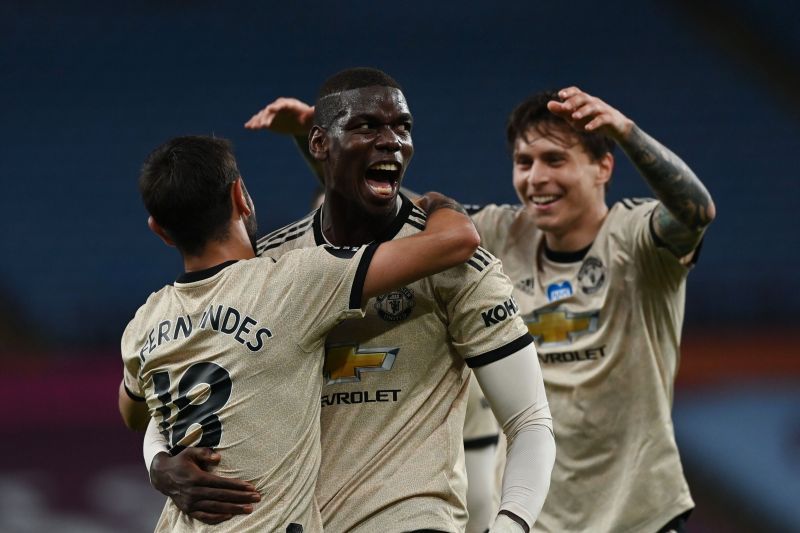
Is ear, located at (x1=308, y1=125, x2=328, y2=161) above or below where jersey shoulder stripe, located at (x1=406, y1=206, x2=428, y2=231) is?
above

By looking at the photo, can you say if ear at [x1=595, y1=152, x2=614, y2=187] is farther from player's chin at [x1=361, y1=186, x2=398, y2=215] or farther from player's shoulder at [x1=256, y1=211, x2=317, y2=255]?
player's chin at [x1=361, y1=186, x2=398, y2=215]

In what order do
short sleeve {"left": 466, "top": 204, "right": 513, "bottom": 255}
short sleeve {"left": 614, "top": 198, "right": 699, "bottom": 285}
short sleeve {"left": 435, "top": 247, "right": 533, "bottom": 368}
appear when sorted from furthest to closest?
short sleeve {"left": 466, "top": 204, "right": 513, "bottom": 255}
short sleeve {"left": 614, "top": 198, "right": 699, "bottom": 285}
short sleeve {"left": 435, "top": 247, "right": 533, "bottom": 368}

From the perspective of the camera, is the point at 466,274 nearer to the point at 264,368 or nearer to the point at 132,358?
the point at 264,368

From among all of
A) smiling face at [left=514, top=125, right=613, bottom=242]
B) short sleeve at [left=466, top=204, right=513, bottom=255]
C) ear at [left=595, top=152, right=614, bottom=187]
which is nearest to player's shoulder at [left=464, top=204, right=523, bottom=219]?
short sleeve at [left=466, top=204, right=513, bottom=255]

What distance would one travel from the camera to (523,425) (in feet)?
10.0

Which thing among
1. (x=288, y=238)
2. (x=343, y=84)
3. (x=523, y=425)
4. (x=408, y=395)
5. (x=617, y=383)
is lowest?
(x=523, y=425)

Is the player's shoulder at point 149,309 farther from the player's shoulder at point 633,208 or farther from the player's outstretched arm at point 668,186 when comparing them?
the player's shoulder at point 633,208

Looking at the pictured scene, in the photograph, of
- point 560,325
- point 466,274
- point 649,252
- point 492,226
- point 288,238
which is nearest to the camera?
point 466,274

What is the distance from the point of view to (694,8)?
458 inches

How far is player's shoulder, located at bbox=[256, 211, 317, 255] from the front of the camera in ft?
10.9

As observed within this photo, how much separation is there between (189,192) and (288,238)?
466mm

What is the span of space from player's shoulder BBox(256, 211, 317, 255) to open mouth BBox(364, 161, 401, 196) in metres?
0.30

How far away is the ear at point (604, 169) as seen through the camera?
472cm

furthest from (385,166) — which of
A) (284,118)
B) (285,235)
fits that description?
(284,118)
